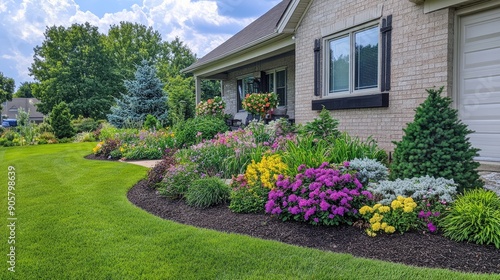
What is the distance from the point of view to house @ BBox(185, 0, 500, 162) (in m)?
5.31

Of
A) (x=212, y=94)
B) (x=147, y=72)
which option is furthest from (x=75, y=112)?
(x=147, y=72)

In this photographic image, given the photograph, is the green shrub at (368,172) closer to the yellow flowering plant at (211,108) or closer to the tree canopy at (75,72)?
the yellow flowering plant at (211,108)

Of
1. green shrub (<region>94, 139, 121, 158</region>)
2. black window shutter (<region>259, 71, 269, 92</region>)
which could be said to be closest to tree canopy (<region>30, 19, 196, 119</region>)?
black window shutter (<region>259, 71, 269, 92</region>)

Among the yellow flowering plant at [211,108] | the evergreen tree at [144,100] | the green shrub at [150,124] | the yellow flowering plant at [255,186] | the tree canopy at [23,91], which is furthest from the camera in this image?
the tree canopy at [23,91]

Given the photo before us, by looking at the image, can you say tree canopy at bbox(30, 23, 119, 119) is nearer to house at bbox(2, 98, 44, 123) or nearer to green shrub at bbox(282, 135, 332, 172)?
house at bbox(2, 98, 44, 123)

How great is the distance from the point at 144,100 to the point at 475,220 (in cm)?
1859

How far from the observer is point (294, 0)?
7.94 metres

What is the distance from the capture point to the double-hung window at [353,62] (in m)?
6.72

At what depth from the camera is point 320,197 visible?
3738 millimetres

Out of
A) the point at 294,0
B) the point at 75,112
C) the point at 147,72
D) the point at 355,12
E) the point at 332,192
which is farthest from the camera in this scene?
the point at 75,112

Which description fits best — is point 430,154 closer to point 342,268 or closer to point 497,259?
point 497,259

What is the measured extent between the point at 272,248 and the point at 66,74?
36566 millimetres

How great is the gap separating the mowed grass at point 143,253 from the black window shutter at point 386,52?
4.29 m

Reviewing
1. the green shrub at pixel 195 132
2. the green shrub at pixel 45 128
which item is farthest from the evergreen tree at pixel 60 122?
the green shrub at pixel 195 132
